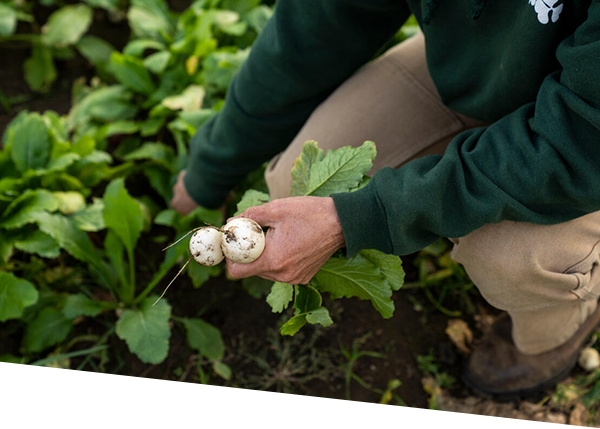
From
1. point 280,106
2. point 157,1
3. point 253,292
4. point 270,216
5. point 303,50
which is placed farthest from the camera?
point 157,1

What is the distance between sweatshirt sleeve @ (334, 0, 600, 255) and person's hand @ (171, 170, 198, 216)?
1.06 metres

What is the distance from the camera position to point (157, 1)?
259cm

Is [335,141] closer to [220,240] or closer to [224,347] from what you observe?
[220,240]

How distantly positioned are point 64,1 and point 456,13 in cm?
261

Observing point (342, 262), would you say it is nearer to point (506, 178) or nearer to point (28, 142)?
point (506, 178)

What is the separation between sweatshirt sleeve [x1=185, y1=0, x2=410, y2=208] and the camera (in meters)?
1.41

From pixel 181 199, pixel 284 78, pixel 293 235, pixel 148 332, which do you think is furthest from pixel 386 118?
pixel 148 332

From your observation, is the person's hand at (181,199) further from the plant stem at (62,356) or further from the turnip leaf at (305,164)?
the turnip leaf at (305,164)

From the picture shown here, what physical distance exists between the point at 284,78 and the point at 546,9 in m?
0.77

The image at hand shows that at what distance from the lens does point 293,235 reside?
1019 mm

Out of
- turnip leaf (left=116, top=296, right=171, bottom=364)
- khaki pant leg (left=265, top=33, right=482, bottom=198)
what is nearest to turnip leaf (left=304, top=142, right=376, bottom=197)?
khaki pant leg (left=265, top=33, right=482, bottom=198)

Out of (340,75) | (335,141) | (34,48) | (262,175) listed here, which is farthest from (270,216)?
(34,48)

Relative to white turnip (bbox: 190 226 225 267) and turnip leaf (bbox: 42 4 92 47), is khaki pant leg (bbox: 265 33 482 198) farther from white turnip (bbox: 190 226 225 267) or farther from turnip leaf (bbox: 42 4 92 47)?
turnip leaf (bbox: 42 4 92 47)

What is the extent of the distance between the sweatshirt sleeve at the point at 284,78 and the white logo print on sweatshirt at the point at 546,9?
0.46 metres
